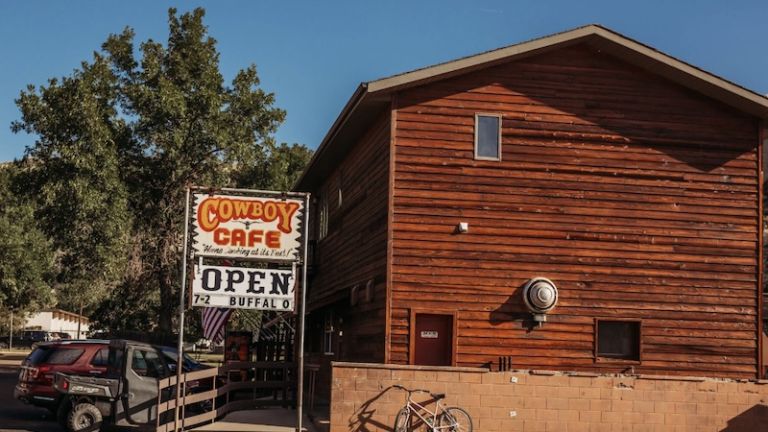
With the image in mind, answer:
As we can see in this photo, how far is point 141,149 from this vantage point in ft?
136

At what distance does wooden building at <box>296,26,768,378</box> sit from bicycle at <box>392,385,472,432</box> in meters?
2.23

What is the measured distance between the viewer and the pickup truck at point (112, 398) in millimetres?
17641

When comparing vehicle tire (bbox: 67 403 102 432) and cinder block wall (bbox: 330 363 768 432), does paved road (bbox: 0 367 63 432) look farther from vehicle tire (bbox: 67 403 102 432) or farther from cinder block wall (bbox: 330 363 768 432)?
cinder block wall (bbox: 330 363 768 432)

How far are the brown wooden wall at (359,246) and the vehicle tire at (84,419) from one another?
549cm

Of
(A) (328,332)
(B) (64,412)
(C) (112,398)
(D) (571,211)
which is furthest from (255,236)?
(A) (328,332)

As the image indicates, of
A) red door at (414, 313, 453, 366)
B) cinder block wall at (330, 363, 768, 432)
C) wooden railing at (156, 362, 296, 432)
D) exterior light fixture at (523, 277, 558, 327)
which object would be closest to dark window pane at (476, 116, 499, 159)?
exterior light fixture at (523, 277, 558, 327)

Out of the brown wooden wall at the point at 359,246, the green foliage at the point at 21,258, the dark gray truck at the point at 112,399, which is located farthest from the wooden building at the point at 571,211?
the green foliage at the point at 21,258

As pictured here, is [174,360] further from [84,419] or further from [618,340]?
[618,340]

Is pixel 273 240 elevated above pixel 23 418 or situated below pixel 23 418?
above

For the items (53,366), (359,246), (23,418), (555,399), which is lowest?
(23,418)

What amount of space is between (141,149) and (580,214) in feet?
85.3

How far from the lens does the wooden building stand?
19.3 m

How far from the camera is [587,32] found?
774 inches

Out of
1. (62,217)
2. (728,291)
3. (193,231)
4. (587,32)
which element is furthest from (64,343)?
(62,217)
